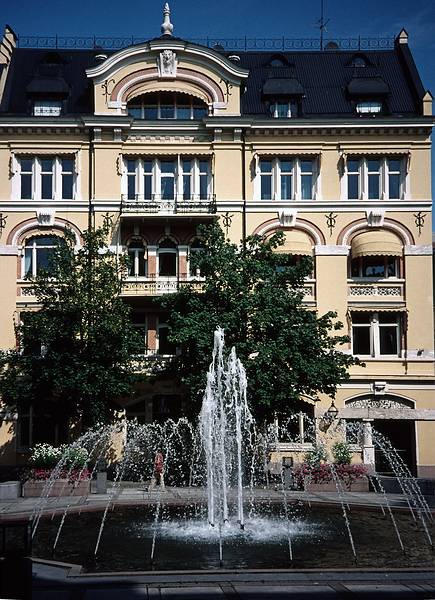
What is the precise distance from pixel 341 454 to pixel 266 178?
12101mm

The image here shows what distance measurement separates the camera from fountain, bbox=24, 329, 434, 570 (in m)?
15.2

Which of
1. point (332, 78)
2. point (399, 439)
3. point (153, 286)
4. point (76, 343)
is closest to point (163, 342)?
point (153, 286)

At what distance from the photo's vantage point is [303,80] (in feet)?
115

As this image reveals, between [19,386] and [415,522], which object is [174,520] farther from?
[19,386]

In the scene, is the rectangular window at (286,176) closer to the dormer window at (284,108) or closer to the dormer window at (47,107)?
the dormer window at (284,108)

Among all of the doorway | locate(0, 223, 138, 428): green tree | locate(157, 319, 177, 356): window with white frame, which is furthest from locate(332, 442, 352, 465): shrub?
locate(157, 319, 177, 356): window with white frame

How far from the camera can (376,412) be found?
30500 millimetres

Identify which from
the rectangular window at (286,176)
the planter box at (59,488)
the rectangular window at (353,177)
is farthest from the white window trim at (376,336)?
the planter box at (59,488)

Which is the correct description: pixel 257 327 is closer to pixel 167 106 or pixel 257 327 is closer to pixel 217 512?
pixel 217 512

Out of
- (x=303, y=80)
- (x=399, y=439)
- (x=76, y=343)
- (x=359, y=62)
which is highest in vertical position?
(x=359, y=62)

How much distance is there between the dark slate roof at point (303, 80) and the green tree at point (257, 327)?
9.26 meters

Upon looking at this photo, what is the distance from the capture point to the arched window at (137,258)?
31.7 meters

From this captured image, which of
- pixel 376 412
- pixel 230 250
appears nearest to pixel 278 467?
pixel 376 412

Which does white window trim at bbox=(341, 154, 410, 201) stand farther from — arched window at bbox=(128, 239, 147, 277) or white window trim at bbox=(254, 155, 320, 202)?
arched window at bbox=(128, 239, 147, 277)
